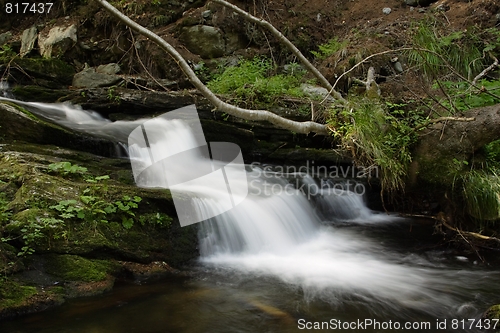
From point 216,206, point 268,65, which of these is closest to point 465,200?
point 216,206

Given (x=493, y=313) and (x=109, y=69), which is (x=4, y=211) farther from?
(x=109, y=69)

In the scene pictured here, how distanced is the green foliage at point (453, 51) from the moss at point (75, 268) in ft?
21.9

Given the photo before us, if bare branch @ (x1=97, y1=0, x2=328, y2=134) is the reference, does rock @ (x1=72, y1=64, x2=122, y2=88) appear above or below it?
above

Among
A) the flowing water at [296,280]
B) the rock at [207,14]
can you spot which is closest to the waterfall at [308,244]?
the flowing water at [296,280]

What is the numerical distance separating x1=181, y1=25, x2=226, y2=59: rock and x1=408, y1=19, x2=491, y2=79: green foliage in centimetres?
501

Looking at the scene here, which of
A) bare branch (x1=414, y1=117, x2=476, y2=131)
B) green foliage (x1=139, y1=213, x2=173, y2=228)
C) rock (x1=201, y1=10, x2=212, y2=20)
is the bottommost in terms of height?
green foliage (x1=139, y1=213, x2=173, y2=228)

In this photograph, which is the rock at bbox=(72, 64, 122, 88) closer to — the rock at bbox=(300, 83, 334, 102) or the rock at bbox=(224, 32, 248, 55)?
the rock at bbox=(224, 32, 248, 55)

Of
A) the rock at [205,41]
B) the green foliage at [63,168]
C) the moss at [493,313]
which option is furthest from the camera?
the rock at [205,41]

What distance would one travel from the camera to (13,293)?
10.4ft

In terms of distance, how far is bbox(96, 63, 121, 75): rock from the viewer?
398 inches

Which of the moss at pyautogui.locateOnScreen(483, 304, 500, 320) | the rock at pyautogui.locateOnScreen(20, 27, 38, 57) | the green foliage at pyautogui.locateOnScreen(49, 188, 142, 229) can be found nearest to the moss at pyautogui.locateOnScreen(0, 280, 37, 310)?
the green foliage at pyautogui.locateOnScreen(49, 188, 142, 229)

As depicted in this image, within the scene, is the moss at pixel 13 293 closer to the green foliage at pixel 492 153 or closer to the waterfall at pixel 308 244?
the waterfall at pixel 308 244

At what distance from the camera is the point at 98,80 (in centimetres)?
950

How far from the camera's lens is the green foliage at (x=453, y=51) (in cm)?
724
